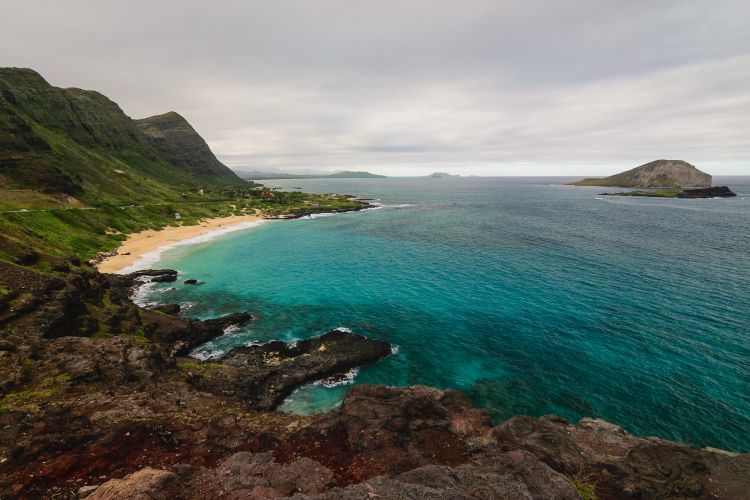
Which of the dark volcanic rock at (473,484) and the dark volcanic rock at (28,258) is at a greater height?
the dark volcanic rock at (28,258)

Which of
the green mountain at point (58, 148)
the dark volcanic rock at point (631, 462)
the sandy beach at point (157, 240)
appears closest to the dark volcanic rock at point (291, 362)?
the dark volcanic rock at point (631, 462)

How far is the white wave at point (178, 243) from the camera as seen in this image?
213ft

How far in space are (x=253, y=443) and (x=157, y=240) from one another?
90130 mm

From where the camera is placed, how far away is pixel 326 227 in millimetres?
117000

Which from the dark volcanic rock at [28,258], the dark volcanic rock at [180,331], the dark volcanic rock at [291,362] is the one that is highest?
the dark volcanic rock at [28,258]

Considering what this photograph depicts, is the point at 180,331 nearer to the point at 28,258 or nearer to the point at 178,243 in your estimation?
the point at 28,258

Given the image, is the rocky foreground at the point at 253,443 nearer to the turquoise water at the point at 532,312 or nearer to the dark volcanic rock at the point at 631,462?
the dark volcanic rock at the point at 631,462

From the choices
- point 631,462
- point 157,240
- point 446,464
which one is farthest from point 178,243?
point 631,462

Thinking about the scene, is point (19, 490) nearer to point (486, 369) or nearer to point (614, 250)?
point (486, 369)

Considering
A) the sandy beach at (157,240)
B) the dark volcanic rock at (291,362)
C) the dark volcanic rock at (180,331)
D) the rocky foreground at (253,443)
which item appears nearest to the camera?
the rocky foreground at (253,443)

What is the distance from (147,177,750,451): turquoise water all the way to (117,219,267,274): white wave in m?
4.14

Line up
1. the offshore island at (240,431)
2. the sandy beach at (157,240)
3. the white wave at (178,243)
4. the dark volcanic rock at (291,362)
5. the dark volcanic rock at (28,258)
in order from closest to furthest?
1. the offshore island at (240,431)
2. the dark volcanic rock at (291,362)
3. the dark volcanic rock at (28,258)
4. the white wave at (178,243)
5. the sandy beach at (157,240)

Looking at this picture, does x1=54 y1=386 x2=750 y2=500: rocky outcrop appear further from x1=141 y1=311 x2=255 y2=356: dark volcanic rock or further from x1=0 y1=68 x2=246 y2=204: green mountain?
x1=0 y1=68 x2=246 y2=204: green mountain

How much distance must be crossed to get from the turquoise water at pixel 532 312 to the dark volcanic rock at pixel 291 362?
162 cm
